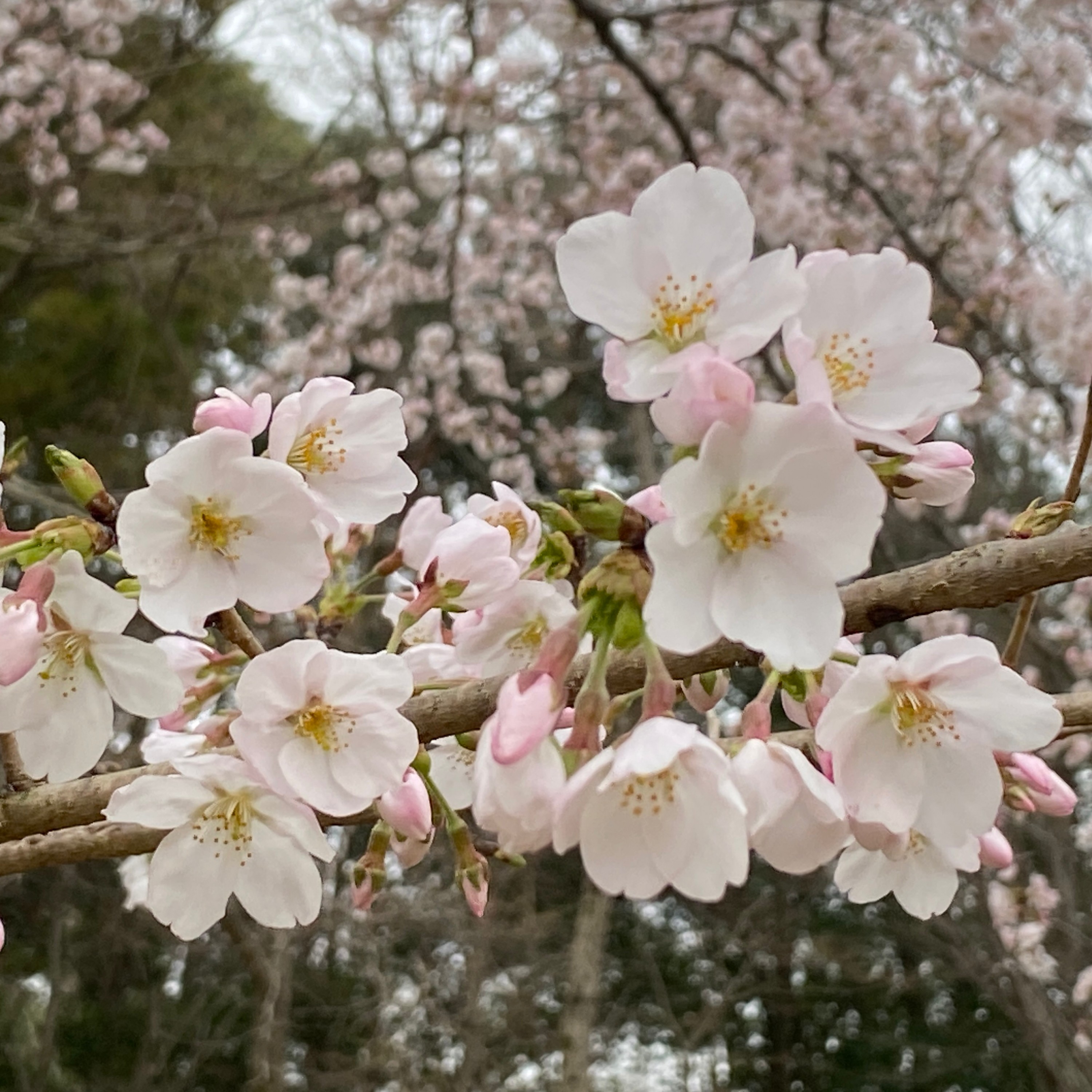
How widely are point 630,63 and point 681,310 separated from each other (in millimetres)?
3254

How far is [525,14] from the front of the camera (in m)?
5.99

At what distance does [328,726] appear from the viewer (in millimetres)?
814

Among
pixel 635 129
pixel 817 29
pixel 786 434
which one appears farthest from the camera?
pixel 635 129

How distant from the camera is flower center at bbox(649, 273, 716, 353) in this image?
0.68 m

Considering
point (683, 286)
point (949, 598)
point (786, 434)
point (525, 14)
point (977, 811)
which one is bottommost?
point (977, 811)

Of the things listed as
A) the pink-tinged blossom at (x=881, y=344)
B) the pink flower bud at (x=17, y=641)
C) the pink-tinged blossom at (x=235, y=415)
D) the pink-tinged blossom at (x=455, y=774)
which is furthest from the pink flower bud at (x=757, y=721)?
the pink flower bud at (x=17, y=641)

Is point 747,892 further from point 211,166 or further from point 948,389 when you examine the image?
point 948,389

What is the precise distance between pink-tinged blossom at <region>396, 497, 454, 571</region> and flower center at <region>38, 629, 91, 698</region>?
394mm

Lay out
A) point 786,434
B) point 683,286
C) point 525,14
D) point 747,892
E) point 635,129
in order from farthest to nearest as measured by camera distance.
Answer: point 747,892
point 635,129
point 525,14
point 683,286
point 786,434

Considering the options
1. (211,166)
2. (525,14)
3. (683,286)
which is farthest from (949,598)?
(211,166)

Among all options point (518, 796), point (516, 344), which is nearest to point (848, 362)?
point (518, 796)

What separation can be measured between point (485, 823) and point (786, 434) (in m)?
0.31

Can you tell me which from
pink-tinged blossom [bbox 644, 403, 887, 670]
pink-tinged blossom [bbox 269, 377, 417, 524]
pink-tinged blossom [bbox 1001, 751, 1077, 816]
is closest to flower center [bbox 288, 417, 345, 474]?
pink-tinged blossom [bbox 269, 377, 417, 524]

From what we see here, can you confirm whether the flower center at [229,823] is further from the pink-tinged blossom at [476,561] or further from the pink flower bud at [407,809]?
the pink-tinged blossom at [476,561]
